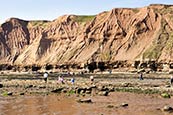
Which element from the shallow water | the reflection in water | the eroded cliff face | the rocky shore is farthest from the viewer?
the eroded cliff face

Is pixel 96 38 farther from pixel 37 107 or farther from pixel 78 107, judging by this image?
pixel 78 107

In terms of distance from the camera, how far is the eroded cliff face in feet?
466

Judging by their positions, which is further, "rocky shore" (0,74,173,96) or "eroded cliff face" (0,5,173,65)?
"eroded cliff face" (0,5,173,65)

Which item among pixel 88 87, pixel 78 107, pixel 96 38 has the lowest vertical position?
pixel 78 107

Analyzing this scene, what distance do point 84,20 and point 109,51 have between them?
108ft

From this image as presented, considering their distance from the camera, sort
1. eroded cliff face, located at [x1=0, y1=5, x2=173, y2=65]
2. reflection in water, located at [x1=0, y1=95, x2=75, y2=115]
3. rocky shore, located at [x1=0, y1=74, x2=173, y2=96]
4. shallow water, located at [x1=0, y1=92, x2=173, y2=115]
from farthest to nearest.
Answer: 1. eroded cliff face, located at [x1=0, y1=5, x2=173, y2=65]
2. rocky shore, located at [x1=0, y1=74, x2=173, y2=96]
3. reflection in water, located at [x1=0, y1=95, x2=75, y2=115]
4. shallow water, located at [x1=0, y1=92, x2=173, y2=115]

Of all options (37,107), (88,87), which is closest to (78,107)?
(37,107)

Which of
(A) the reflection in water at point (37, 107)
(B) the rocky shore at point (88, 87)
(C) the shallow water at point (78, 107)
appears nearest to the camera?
(C) the shallow water at point (78, 107)

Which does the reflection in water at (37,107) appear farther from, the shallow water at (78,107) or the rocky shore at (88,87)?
the rocky shore at (88,87)

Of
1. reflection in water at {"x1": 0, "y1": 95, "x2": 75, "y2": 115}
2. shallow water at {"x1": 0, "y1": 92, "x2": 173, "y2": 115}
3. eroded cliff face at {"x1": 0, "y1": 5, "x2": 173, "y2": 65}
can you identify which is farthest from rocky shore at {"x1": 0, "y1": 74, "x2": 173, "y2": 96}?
eroded cliff face at {"x1": 0, "y1": 5, "x2": 173, "y2": 65}

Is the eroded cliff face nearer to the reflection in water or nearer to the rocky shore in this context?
the rocky shore

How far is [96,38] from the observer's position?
160 metres

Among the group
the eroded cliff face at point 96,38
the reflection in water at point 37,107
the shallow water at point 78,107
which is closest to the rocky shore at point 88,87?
the shallow water at point 78,107

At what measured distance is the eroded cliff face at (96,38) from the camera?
142m
